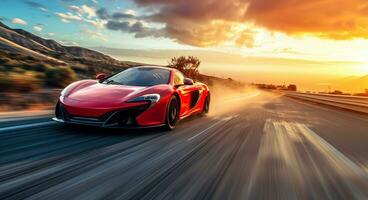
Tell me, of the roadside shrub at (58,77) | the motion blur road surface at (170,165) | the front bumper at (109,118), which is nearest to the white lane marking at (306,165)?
the motion blur road surface at (170,165)

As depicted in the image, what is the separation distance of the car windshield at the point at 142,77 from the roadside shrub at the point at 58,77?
26.6 ft

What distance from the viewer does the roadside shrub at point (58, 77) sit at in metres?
16.8

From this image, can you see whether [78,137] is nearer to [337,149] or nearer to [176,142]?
[176,142]

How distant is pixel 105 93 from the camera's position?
7.66 meters

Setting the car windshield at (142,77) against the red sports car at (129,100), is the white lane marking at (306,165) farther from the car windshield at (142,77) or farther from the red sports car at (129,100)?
the car windshield at (142,77)

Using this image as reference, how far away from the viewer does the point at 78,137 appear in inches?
259

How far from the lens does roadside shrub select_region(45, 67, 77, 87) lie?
16844 mm

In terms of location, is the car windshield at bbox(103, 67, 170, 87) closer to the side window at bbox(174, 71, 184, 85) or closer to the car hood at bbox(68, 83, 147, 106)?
the side window at bbox(174, 71, 184, 85)

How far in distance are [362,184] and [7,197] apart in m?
3.73

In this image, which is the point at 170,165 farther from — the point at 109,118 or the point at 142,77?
the point at 142,77

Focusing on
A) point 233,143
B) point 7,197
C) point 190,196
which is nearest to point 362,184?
point 190,196

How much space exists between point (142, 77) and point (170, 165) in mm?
4110

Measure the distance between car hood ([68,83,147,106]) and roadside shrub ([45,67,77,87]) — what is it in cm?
908

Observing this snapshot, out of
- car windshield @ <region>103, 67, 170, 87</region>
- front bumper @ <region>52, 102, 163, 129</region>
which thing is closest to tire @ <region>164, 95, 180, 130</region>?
car windshield @ <region>103, 67, 170, 87</region>
